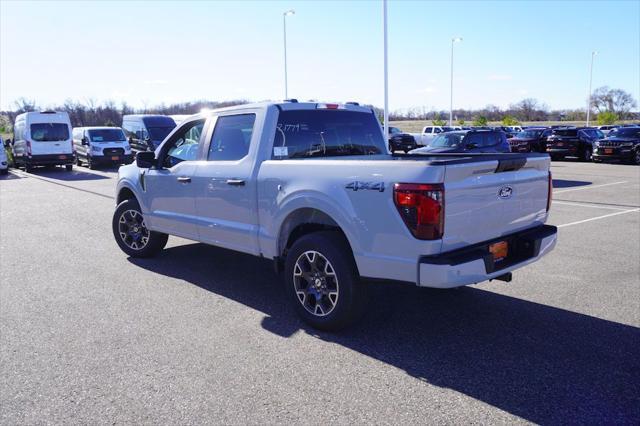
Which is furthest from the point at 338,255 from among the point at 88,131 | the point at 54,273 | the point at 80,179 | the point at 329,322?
the point at 88,131

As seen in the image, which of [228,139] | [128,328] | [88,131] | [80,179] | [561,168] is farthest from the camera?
[88,131]

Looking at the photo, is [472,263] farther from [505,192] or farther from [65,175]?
[65,175]

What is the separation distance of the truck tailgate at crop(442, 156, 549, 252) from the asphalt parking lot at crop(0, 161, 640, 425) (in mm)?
910

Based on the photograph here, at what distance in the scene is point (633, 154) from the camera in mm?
23875

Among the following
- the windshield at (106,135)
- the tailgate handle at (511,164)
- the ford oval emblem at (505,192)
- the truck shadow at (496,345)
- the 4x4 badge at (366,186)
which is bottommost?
the truck shadow at (496,345)

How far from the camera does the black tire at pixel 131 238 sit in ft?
23.1

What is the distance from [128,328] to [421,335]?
8.30 feet

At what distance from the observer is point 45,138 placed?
23.4 meters

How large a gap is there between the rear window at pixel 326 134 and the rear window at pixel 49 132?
21.3 metres

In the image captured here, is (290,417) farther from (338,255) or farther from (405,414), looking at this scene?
(338,255)

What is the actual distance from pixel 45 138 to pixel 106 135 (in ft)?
9.19

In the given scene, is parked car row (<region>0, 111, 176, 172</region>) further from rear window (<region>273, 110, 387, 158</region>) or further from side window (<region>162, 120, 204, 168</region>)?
rear window (<region>273, 110, 387, 158</region>)

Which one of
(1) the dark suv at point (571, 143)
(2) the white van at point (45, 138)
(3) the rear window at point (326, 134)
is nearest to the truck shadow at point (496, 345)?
(3) the rear window at point (326, 134)

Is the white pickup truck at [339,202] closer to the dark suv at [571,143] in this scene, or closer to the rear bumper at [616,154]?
the rear bumper at [616,154]
